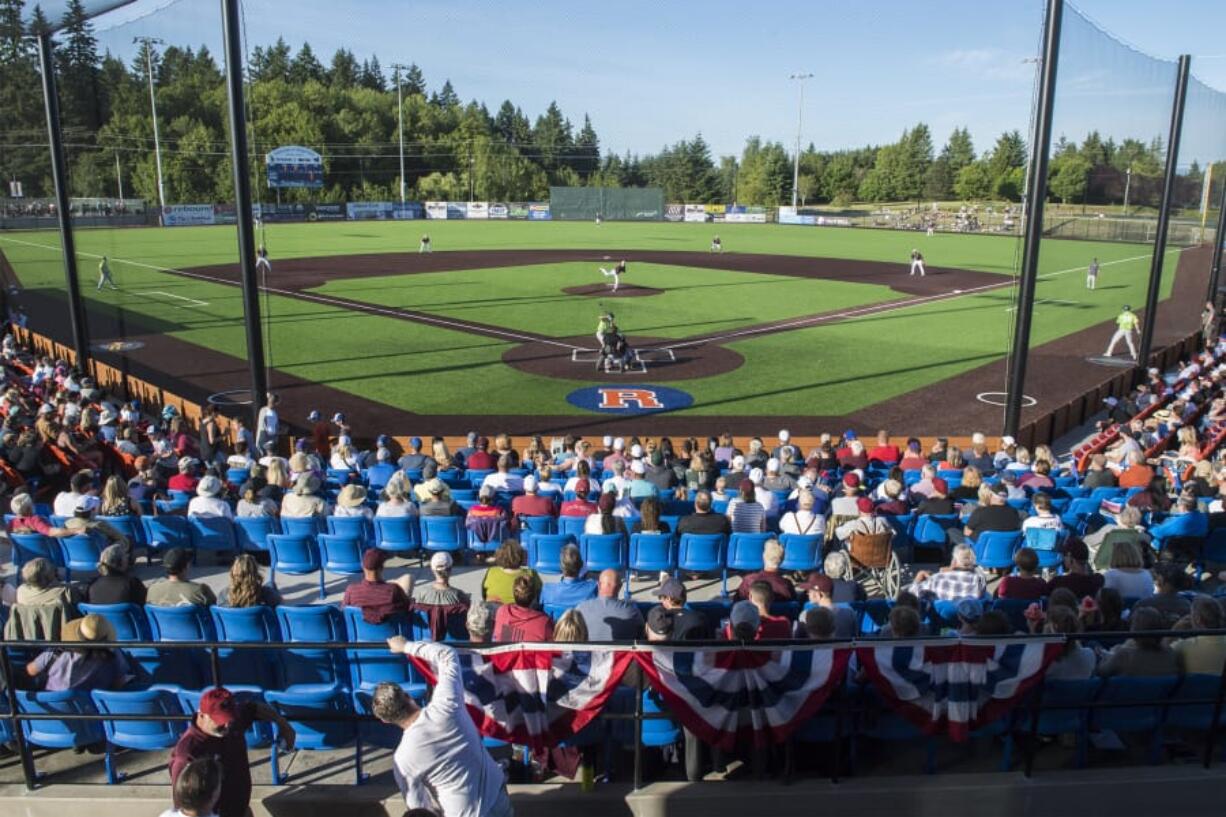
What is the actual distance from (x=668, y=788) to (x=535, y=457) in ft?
28.2

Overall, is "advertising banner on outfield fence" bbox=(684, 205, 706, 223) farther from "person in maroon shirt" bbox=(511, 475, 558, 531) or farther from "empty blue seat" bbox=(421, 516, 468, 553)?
"empty blue seat" bbox=(421, 516, 468, 553)

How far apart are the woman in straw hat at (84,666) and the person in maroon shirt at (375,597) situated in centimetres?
158

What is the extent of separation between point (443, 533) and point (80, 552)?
373 centimetres

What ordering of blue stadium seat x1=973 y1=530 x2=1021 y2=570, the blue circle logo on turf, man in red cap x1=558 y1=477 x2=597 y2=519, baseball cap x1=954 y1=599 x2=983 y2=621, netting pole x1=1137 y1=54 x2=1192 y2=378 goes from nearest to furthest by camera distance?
baseball cap x1=954 y1=599 x2=983 y2=621 < blue stadium seat x1=973 y1=530 x2=1021 y2=570 < man in red cap x1=558 y1=477 x2=597 y2=519 < the blue circle logo on turf < netting pole x1=1137 y1=54 x2=1192 y2=378

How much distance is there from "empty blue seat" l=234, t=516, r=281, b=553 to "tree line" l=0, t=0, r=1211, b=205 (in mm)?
13627

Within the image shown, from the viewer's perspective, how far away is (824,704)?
18.9ft

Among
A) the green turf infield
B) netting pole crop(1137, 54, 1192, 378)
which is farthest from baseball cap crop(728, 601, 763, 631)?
netting pole crop(1137, 54, 1192, 378)

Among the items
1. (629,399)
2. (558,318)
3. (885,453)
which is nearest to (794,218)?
(558,318)

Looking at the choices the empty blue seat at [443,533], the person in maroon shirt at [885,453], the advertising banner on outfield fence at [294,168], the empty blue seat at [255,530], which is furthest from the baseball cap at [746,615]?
the advertising banner on outfield fence at [294,168]

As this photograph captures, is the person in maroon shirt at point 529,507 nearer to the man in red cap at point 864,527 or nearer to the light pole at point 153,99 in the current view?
the man in red cap at point 864,527

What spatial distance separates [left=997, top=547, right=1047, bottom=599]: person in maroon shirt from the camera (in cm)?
776

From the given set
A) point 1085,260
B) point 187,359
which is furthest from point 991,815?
point 1085,260

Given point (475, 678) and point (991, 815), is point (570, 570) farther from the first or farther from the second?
point (991, 815)

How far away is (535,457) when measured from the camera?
1402 cm
